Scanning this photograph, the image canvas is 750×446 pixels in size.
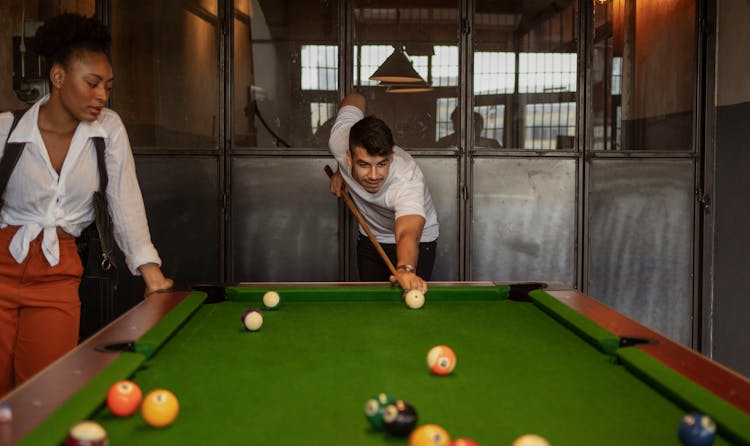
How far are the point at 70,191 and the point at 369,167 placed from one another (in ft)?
3.83

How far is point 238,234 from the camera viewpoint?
15.1 feet

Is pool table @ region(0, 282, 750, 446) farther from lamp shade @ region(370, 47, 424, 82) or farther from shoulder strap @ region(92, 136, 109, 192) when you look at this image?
lamp shade @ region(370, 47, 424, 82)

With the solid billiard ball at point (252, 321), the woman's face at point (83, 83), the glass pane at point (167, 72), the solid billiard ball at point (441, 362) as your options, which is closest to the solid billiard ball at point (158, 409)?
the solid billiard ball at point (441, 362)

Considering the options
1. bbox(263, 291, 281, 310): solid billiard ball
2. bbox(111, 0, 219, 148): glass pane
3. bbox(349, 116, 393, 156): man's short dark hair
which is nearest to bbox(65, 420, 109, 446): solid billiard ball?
bbox(263, 291, 281, 310): solid billiard ball

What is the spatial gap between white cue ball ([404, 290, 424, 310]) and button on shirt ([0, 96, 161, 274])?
86 centimetres

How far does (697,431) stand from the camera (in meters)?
1.14

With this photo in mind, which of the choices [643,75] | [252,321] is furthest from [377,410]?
[643,75]

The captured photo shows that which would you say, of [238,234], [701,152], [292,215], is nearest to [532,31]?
[701,152]

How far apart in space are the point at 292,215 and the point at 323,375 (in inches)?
119

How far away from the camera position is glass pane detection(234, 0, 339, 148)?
463 centimetres

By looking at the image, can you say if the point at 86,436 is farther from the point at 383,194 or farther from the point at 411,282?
the point at 383,194

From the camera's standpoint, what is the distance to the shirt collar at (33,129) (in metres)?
2.43

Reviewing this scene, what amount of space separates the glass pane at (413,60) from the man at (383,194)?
71cm

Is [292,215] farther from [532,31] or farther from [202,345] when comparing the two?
[202,345]
